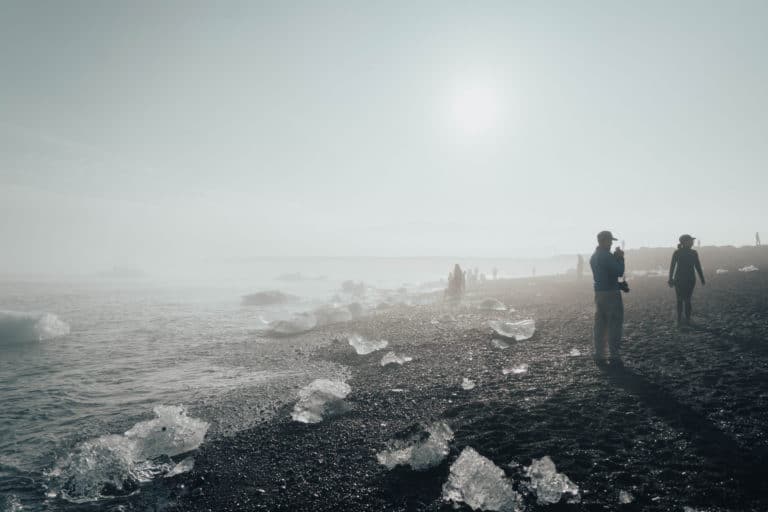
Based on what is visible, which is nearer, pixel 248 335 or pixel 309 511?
pixel 309 511

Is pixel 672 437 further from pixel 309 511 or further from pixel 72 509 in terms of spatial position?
pixel 72 509

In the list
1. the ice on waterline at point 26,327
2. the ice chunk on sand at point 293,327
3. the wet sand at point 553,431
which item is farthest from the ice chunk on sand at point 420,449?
the ice on waterline at point 26,327

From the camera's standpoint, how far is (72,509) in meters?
5.23

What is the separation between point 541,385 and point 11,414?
12.4 meters

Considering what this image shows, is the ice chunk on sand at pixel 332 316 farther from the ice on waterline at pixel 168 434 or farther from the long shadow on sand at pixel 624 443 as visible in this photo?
the long shadow on sand at pixel 624 443

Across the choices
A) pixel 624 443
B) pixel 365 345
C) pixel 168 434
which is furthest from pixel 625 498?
pixel 365 345

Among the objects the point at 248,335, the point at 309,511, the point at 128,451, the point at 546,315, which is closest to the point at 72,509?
the point at 128,451

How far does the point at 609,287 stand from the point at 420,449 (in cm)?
603

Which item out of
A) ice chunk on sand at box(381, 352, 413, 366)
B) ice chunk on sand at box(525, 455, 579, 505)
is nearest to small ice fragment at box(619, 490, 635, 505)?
ice chunk on sand at box(525, 455, 579, 505)

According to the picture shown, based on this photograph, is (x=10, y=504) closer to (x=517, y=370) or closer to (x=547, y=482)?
(x=547, y=482)

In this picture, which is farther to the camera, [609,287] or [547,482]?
[609,287]

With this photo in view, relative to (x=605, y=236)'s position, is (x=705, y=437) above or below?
below

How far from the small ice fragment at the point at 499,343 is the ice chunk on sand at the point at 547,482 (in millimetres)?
7223

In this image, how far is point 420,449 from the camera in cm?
575
